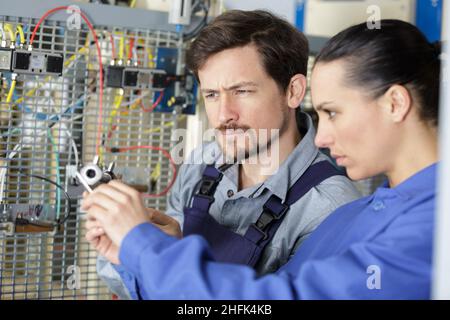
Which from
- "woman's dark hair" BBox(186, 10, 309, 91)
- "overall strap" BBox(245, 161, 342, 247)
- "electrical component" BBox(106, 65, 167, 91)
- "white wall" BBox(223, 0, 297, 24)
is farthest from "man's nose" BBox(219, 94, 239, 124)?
"white wall" BBox(223, 0, 297, 24)

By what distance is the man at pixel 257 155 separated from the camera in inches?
62.0

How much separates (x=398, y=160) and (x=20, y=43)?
3.89 feet

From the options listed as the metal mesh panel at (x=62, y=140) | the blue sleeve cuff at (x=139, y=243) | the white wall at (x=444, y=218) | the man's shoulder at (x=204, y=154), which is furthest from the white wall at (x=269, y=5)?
the white wall at (x=444, y=218)

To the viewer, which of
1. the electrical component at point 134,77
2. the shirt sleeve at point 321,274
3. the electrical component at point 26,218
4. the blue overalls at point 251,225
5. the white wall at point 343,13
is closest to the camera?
the shirt sleeve at point 321,274

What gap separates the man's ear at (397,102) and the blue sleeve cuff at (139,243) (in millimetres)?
494

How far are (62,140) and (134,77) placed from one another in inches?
12.2

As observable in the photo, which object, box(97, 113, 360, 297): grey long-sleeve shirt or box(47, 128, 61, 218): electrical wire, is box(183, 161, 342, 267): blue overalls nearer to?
box(97, 113, 360, 297): grey long-sleeve shirt

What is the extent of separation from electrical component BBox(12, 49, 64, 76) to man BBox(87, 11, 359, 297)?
0.40 meters

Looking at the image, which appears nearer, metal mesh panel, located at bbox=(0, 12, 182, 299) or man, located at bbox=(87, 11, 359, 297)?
man, located at bbox=(87, 11, 359, 297)

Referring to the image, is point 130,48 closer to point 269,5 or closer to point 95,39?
point 95,39

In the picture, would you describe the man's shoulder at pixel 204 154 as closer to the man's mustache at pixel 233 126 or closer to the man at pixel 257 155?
the man at pixel 257 155

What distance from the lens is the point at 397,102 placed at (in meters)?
1.15

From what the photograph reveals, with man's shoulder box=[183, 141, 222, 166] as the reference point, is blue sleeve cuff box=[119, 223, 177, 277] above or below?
below

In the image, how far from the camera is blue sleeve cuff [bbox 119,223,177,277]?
1.10 m
